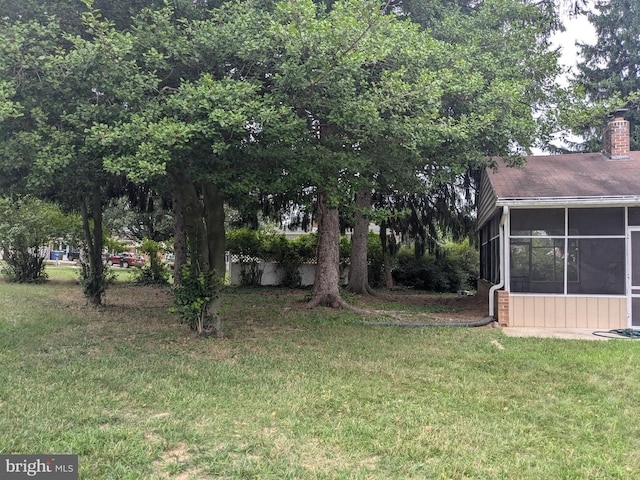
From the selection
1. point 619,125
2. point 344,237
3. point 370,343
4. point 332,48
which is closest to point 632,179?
point 619,125

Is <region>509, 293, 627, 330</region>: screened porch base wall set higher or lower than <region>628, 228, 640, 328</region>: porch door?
lower

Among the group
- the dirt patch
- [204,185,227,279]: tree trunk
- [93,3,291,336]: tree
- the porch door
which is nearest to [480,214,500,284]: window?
the dirt patch

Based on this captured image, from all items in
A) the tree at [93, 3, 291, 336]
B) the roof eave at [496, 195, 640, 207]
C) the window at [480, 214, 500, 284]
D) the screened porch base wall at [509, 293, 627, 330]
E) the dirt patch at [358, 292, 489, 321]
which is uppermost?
the tree at [93, 3, 291, 336]

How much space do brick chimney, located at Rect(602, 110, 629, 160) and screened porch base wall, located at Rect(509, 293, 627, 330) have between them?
4.03 metres

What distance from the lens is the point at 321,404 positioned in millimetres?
4719

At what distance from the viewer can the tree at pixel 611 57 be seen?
18.8 m

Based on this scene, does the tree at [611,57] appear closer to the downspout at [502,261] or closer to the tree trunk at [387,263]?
the tree trunk at [387,263]

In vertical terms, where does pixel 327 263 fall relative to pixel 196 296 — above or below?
above

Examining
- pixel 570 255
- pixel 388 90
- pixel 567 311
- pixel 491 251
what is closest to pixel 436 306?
pixel 491 251

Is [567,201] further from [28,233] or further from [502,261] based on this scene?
[28,233]

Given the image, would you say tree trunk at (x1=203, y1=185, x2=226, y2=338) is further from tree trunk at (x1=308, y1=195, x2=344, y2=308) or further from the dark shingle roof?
the dark shingle roof

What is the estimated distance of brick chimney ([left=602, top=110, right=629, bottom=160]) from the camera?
11.3 m

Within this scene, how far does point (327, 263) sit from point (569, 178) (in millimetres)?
6106

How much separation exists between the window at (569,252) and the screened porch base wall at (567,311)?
160 mm
